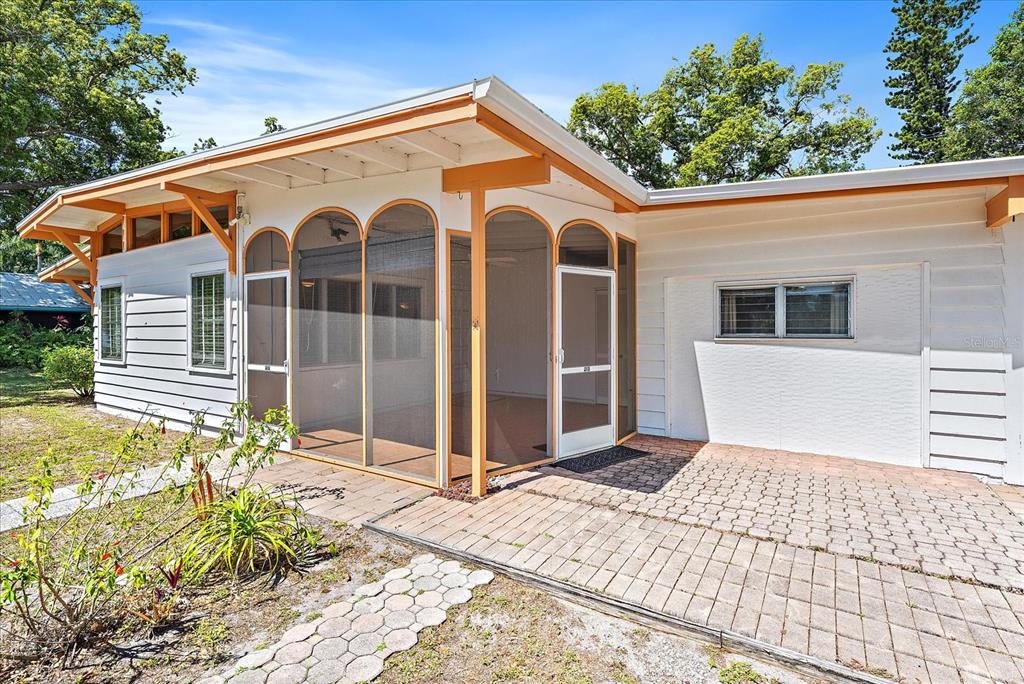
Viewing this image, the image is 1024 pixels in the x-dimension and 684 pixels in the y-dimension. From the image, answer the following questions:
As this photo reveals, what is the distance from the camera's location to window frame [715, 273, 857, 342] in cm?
511

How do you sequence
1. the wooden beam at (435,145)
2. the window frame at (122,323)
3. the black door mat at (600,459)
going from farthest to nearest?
the window frame at (122,323) < the black door mat at (600,459) < the wooden beam at (435,145)

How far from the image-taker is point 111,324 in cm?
791

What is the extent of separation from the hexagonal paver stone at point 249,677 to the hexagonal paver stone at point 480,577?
106cm

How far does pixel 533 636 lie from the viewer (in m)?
2.36

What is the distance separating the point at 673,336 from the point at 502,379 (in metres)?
2.04

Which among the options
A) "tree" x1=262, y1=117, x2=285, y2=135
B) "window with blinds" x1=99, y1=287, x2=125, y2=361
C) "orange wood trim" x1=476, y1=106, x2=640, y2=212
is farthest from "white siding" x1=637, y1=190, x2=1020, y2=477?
"tree" x1=262, y1=117, x2=285, y2=135

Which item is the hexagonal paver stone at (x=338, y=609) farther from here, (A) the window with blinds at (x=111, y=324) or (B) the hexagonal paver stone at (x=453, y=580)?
(A) the window with blinds at (x=111, y=324)

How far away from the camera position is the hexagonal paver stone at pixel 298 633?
230 centimetres

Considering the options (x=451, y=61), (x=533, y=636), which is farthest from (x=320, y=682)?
(x=451, y=61)

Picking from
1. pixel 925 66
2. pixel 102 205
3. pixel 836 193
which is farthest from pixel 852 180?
pixel 925 66

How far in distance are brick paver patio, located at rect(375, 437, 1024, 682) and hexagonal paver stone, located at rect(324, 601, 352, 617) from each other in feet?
2.36

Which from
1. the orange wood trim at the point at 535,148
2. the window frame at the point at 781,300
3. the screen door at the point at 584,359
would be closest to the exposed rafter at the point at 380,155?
the orange wood trim at the point at 535,148

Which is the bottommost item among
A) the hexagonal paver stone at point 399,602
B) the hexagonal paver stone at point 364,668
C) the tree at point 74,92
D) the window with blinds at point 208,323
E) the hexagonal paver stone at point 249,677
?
the hexagonal paver stone at point 364,668

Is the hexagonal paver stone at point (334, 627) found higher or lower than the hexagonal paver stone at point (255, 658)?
higher
